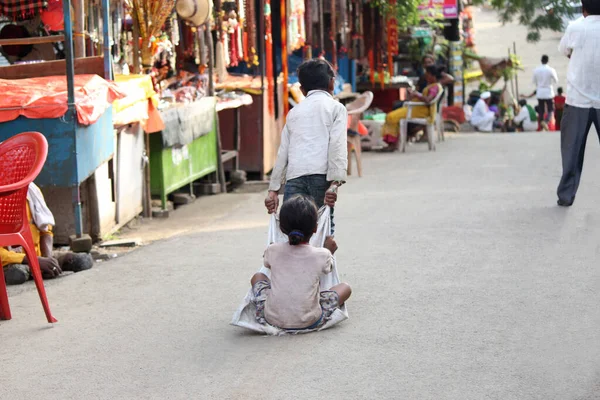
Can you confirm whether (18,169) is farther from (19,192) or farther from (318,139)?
(318,139)

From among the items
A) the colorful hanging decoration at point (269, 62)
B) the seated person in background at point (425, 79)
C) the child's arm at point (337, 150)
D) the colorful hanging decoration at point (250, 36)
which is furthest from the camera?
the seated person in background at point (425, 79)

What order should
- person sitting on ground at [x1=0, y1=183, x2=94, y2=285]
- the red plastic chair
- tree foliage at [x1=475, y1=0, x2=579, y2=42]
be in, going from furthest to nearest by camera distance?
tree foliage at [x1=475, y1=0, x2=579, y2=42], person sitting on ground at [x1=0, y1=183, x2=94, y2=285], the red plastic chair

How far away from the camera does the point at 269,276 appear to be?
574cm

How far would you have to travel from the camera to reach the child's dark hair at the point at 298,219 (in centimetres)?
536

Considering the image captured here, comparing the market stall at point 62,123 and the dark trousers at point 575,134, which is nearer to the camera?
the market stall at point 62,123

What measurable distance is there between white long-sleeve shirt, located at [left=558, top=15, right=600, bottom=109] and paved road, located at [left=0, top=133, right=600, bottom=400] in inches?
41.7

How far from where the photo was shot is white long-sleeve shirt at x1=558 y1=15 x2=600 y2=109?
9094 millimetres

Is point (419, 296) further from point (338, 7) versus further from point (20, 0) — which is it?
point (338, 7)

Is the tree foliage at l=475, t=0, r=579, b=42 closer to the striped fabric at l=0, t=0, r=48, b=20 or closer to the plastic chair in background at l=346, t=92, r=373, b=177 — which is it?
the plastic chair in background at l=346, t=92, r=373, b=177

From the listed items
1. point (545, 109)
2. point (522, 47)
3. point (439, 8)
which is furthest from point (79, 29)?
point (522, 47)

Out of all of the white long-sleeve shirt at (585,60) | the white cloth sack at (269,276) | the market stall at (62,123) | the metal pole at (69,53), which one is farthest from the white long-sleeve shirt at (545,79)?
the white cloth sack at (269,276)

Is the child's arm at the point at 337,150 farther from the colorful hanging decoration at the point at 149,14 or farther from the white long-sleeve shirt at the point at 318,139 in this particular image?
the colorful hanging decoration at the point at 149,14

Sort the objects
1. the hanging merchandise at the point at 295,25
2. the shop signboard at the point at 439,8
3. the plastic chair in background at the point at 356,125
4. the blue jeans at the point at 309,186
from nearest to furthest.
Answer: the blue jeans at the point at 309,186, the plastic chair in background at the point at 356,125, the hanging merchandise at the point at 295,25, the shop signboard at the point at 439,8

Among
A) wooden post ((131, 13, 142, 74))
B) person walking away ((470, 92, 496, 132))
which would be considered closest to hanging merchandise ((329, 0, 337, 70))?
wooden post ((131, 13, 142, 74))
